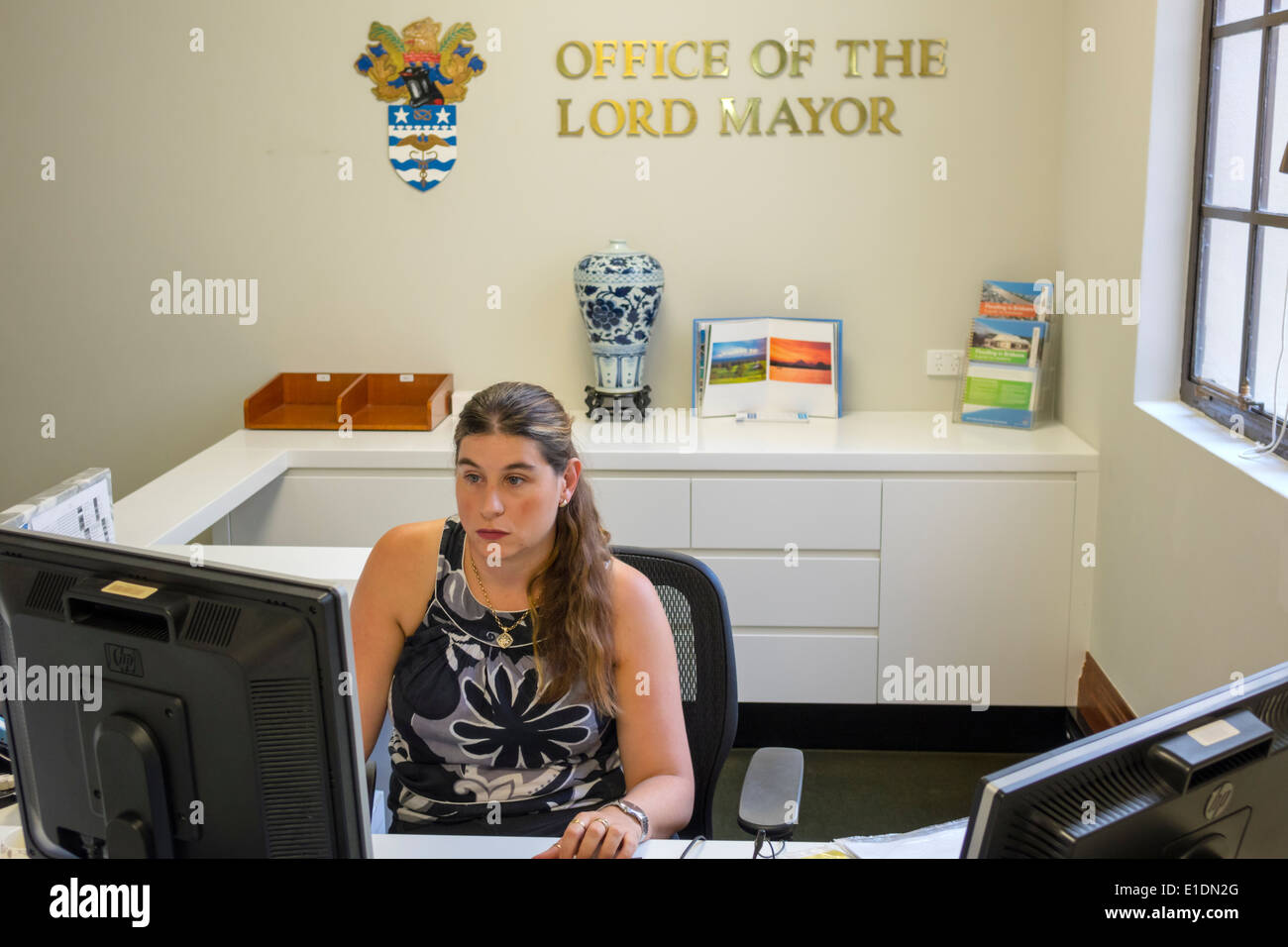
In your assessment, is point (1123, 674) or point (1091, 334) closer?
point (1123, 674)

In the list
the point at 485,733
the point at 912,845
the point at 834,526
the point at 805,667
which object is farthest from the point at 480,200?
the point at 912,845

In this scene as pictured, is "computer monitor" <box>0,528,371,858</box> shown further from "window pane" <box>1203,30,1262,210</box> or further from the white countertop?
"window pane" <box>1203,30,1262,210</box>

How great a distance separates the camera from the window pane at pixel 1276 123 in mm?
2713

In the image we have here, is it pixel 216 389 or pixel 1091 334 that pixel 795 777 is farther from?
pixel 216 389

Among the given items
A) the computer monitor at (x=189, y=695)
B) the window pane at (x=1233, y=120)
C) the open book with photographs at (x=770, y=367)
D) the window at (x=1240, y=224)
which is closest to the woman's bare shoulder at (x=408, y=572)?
the computer monitor at (x=189, y=695)

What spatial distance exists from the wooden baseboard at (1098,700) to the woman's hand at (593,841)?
2.03 meters

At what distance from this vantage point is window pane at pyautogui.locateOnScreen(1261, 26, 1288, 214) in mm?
2713

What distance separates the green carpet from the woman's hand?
5.40ft

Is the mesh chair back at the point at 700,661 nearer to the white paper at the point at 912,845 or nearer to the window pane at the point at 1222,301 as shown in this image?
the white paper at the point at 912,845

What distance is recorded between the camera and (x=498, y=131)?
3992 mm

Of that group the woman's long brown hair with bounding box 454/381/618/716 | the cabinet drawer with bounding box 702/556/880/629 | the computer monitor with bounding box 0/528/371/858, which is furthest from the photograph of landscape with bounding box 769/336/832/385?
the computer monitor with bounding box 0/528/371/858

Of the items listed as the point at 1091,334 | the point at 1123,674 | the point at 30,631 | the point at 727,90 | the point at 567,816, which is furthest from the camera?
the point at 727,90
